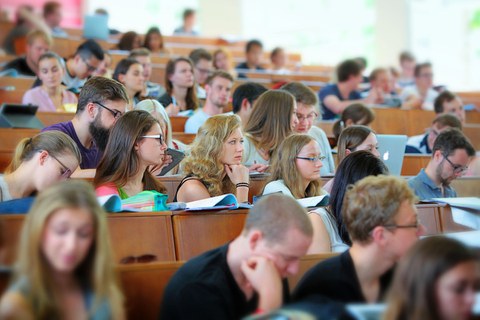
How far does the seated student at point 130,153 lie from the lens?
12.3ft

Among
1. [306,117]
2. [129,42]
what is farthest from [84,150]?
[129,42]

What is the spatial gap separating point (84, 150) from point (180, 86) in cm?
248

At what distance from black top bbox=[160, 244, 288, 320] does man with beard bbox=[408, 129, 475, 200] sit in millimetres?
2504

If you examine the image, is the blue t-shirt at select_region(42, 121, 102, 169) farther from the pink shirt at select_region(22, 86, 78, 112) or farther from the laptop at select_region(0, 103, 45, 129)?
the pink shirt at select_region(22, 86, 78, 112)

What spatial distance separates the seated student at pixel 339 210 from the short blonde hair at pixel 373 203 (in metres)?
0.64

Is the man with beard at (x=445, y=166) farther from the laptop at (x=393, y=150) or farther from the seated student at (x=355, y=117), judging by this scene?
the seated student at (x=355, y=117)

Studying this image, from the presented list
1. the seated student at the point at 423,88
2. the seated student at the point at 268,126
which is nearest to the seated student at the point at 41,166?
the seated student at the point at 268,126

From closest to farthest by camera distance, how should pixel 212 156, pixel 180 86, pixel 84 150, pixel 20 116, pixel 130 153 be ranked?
pixel 130 153 < pixel 212 156 < pixel 84 150 < pixel 20 116 < pixel 180 86

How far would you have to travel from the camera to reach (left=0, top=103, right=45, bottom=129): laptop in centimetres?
516

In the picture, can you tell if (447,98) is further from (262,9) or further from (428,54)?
(262,9)

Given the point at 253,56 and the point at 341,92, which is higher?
the point at 253,56

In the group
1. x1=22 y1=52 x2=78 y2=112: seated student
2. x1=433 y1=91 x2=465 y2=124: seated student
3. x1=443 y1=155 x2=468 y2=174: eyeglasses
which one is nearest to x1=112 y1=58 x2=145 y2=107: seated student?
x1=22 y1=52 x2=78 y2=112: seated student

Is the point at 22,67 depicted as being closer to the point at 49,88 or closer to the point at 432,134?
the point at 49,88

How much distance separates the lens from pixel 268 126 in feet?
16.3
